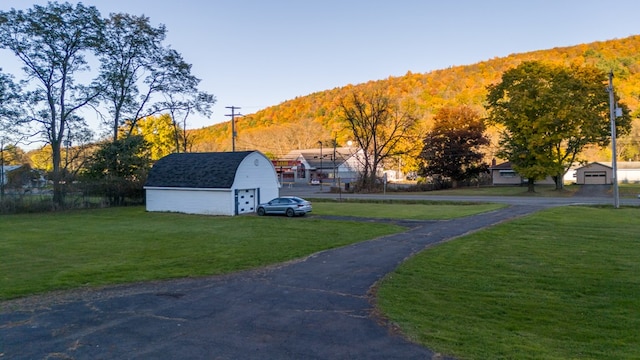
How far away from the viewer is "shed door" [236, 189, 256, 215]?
112 feet

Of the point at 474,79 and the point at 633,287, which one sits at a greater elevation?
the point at 474,79

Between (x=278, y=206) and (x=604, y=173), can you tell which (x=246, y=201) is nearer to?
(x=278, y=206)

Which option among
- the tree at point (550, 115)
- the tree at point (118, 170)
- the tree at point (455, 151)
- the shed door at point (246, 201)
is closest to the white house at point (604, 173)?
the tree at point (455, 151)

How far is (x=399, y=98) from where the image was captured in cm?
11862

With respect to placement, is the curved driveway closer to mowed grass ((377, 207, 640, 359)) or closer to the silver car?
mowed grass ((377, 207, 640, 359))

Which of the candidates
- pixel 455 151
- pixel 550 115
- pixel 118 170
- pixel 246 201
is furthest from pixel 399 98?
pixel 246 201

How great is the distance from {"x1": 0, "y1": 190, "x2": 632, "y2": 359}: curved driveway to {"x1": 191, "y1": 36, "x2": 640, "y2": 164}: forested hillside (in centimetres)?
8802

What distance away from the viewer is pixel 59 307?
9867 mm

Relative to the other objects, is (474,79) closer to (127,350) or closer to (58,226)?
(58,226)

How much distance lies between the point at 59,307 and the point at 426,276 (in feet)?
29.5

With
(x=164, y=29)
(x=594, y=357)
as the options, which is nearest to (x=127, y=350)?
(x=594, y=357)

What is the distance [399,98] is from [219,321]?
115 m

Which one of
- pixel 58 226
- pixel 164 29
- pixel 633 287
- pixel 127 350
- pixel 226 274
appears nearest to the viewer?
pixel 127 350

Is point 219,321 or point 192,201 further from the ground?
point 192,201
